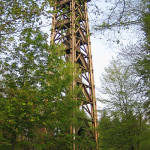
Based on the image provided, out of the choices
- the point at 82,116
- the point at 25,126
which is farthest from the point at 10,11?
the point at 82,116

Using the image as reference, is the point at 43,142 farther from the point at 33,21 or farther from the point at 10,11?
the point at 10,11

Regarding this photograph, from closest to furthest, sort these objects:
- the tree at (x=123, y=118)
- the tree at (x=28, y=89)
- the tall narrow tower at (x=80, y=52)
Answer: the tree at (x=28, y=89), the tree at (x=123, y=118), the tall narrow tower at (x=80, y=52)

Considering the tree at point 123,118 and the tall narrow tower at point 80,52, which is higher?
the tall narrow tower at point 80,52

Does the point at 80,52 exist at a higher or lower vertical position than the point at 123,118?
higher

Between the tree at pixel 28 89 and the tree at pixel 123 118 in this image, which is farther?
the tree at pixel 123 118

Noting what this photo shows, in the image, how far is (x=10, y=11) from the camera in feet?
16.2

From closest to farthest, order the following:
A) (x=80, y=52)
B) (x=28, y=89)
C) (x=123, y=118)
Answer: (x=28, y=89), (x=123, y=118), (x=80, y=52)

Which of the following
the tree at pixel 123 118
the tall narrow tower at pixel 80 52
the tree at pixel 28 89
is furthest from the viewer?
the tall narrow tower at pixel 80 52

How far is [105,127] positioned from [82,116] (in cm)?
144

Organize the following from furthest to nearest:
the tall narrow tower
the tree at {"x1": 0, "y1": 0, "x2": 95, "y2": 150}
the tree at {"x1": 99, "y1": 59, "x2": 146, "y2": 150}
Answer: the tall narrow tower, the tree at {"x1": 99, "y1": 59, "x2": 146, "y2": 150}, the tree at {"x1": 0, "y1": 0, "x2": 95, "y2": 150}

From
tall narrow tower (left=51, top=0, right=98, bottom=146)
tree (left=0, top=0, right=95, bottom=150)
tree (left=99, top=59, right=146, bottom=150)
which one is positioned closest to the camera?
tree (left=0, top=0, right=95, bottom=150)

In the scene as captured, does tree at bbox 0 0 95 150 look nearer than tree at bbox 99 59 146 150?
Yes

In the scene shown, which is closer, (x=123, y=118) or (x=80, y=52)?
(x=123, y=118)

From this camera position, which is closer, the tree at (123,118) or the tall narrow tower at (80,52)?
the tree at (123,118)
